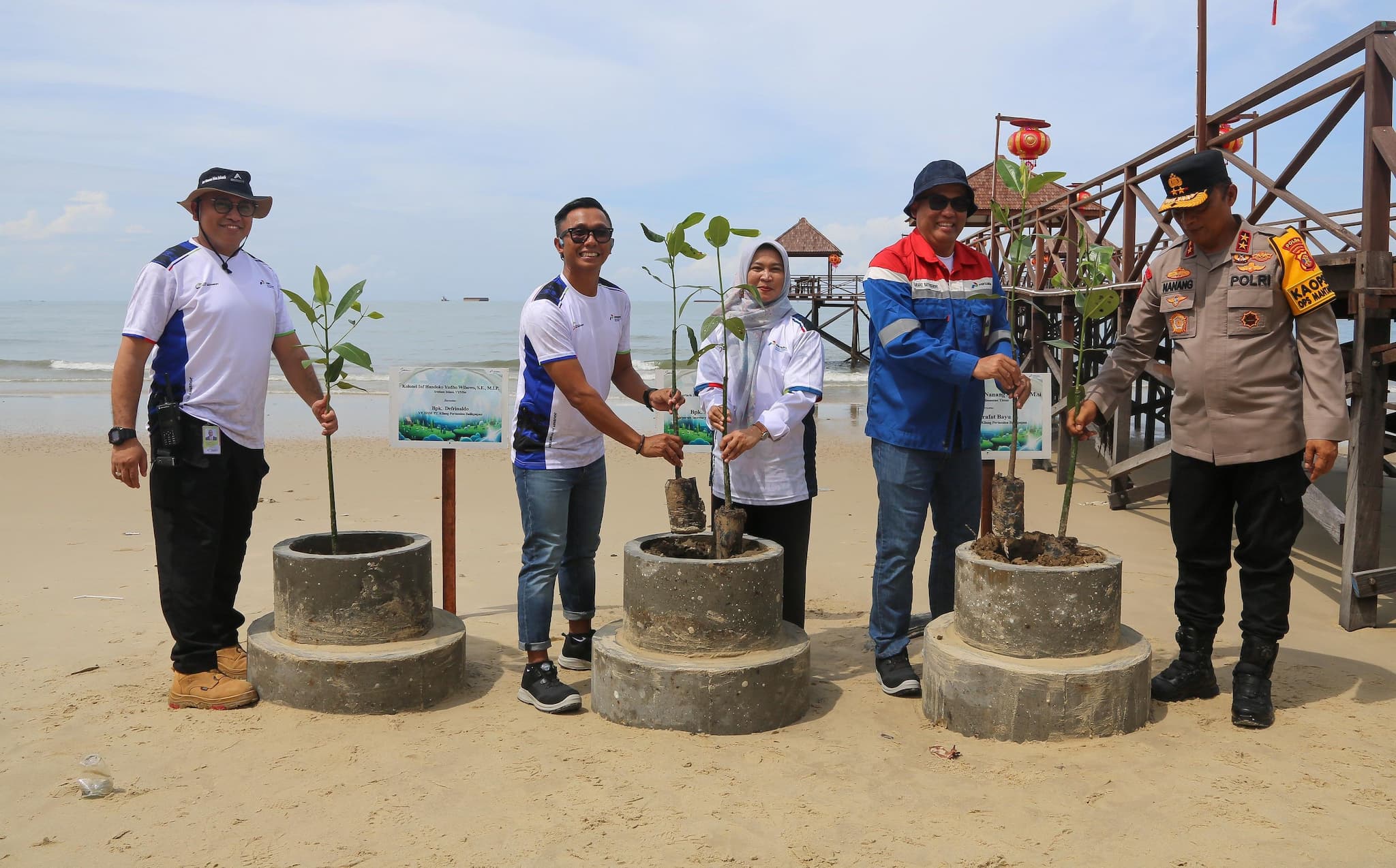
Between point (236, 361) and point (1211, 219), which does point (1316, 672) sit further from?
point (236, 361)

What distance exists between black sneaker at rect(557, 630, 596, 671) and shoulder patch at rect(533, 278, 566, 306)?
1447 millimetres

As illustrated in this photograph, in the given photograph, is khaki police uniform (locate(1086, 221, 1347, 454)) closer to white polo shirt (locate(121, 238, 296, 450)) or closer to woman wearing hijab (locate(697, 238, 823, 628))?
woman wearing hijab (locate(697, 238, 823, 628))

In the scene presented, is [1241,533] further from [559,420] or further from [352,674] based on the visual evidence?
[352,674]

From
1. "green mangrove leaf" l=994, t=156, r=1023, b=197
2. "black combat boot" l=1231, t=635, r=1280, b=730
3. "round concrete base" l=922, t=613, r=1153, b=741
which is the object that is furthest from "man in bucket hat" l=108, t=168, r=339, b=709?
"black combat boot" l=1231, t=635, r=1280, b=730

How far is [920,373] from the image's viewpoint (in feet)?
12.1

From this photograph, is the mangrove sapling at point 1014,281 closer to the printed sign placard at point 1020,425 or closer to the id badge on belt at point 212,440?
the printed sign placard at point 1020,425

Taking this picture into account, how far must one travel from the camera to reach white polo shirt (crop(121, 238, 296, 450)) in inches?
140

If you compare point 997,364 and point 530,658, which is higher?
point 997,364

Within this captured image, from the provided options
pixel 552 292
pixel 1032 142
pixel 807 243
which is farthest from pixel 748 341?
pixel 807 243

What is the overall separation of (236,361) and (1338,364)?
3.91m

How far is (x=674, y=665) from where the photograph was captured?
3418 millimetres

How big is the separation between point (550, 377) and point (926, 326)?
1.44 meters

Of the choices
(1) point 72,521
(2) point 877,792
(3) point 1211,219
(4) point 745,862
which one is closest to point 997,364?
(3) point 1211,219

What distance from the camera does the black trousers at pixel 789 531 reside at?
159 inches
